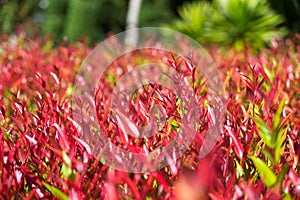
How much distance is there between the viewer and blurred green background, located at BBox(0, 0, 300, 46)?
10461 mm

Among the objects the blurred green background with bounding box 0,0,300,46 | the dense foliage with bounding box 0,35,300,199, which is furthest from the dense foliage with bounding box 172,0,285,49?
the dense foliage with bounding box 0,35,300,199

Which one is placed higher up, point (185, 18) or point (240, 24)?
point (185, 18)

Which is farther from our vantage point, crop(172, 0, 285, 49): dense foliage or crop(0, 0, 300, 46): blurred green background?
crop(0, 0, 300, 46): blurred green background

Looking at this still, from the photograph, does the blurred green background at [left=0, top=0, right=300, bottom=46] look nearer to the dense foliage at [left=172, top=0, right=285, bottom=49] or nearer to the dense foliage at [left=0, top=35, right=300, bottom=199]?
the dense foliage at [left=172, top=0, right=285, bottom=49]

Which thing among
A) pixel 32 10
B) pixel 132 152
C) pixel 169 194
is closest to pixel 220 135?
pixel 132 152

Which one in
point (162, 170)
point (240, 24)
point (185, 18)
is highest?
point (185, 18)

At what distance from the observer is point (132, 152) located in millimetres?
1555

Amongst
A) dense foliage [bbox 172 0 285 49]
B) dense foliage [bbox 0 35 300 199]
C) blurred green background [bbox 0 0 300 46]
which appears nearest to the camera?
dense foliage [bbox 0 35 300 199]

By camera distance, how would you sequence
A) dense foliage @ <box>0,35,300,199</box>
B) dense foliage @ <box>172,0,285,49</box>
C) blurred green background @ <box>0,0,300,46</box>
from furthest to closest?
blurred green background @ <box>0,0,300,46</box> → dense foliage @ <box>172,0,285,49</box> → dense foliage @ <box>0,35,300,199</box>

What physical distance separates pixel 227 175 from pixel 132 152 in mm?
274

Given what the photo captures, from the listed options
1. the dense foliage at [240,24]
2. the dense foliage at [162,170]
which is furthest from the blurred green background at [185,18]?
the dense foliage at [162,170]

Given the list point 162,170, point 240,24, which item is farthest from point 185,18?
point 162,170

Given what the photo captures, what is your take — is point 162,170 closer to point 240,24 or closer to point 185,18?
point 240,24

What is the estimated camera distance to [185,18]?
1235cm
